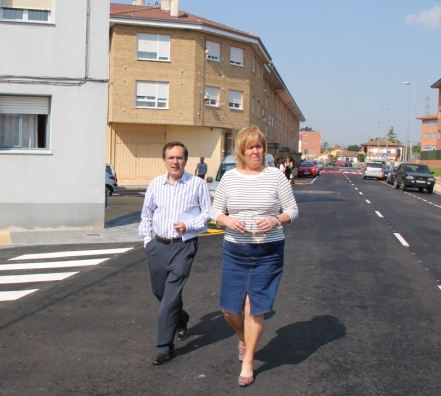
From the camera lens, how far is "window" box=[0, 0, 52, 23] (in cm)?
1334

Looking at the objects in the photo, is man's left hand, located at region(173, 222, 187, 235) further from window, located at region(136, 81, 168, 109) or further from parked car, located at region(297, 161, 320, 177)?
parked car, located at region(297, 161, 320, 177)

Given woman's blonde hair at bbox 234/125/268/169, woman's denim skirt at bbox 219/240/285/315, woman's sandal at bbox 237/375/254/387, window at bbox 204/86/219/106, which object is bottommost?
woman's sandal at bbox 237/375/254/387

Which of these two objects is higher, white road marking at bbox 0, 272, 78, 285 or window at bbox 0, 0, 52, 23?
window at bbox 0, 0, 52, 23

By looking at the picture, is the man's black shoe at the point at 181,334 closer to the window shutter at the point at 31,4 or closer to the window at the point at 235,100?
the window shutter at the point at 31,4

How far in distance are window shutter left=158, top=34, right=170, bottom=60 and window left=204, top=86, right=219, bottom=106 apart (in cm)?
305

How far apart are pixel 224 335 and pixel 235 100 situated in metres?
31.3

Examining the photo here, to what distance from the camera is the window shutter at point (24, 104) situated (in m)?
13.2

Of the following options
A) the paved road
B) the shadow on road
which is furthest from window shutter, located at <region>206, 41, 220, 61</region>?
the shadow on road

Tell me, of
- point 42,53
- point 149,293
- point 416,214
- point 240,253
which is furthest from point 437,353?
point 416,214

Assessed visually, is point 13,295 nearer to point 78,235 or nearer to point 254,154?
point 254,154

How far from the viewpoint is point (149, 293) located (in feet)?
24.1

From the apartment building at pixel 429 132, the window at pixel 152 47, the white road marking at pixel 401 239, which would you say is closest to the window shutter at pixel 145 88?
the window at pixel 152 47

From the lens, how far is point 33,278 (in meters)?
8.32

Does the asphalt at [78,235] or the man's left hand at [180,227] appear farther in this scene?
the asphalt at [78,235]
